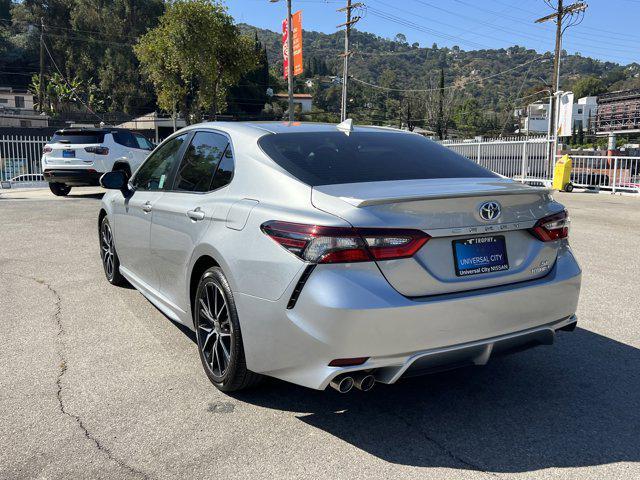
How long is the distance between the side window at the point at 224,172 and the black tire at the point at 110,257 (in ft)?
7.75

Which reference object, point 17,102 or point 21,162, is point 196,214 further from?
point 17,102

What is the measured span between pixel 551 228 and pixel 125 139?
1388cm

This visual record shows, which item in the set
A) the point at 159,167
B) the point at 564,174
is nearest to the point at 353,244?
the point at 159,167

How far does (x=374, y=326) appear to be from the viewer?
2648 mm

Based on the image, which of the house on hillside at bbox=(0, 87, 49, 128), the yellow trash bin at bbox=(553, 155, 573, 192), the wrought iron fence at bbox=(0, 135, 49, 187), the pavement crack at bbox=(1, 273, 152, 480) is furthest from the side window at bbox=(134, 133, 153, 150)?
the house on hillside at bbox=(0, 87, 49, 128)

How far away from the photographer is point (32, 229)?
32.4ft

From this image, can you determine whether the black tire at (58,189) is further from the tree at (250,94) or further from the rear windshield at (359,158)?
the tree at (250,94)

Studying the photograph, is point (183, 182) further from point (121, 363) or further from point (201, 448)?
point (201, 448)

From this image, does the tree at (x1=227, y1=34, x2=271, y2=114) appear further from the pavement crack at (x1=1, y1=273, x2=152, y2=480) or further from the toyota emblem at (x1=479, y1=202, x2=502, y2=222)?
the toyota emblem at (x1=479, y1=202, x2=502, y2=222)

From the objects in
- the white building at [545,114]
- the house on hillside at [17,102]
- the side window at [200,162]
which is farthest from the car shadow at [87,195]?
the white building at [545,114]

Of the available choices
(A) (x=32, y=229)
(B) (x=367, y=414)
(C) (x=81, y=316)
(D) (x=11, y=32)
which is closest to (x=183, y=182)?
(C) (x=81, y=316)

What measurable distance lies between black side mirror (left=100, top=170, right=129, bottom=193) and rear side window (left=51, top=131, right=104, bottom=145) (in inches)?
413

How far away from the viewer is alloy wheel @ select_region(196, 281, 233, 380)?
11.0 ft

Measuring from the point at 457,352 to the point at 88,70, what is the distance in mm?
87205
